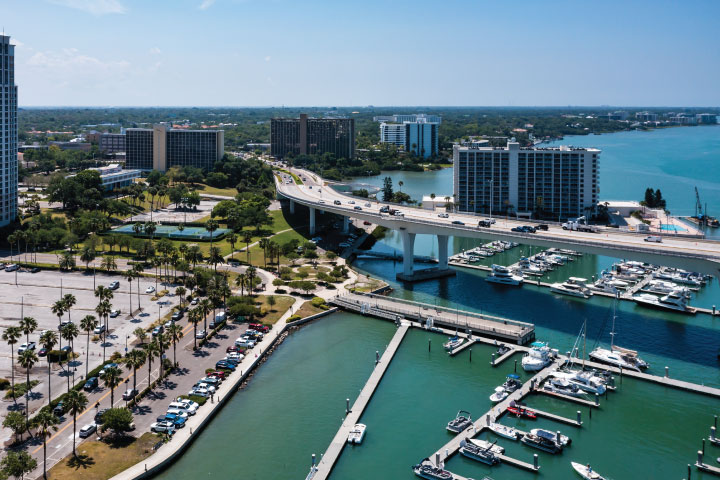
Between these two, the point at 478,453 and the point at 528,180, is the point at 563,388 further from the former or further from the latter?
the point at 528,180

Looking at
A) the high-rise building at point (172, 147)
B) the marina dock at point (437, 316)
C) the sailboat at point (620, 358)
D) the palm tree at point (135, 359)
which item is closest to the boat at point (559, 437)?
the sailboat at point (620, 358)

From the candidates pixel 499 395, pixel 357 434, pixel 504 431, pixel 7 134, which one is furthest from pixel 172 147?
pixel 504 431

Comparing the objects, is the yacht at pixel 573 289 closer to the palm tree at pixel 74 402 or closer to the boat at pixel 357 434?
the boat at pixel 357 434

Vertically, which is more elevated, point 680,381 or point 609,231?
point 609,231

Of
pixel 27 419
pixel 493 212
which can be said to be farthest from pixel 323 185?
pixel 27 419

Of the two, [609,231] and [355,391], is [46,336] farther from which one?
[609,231]
